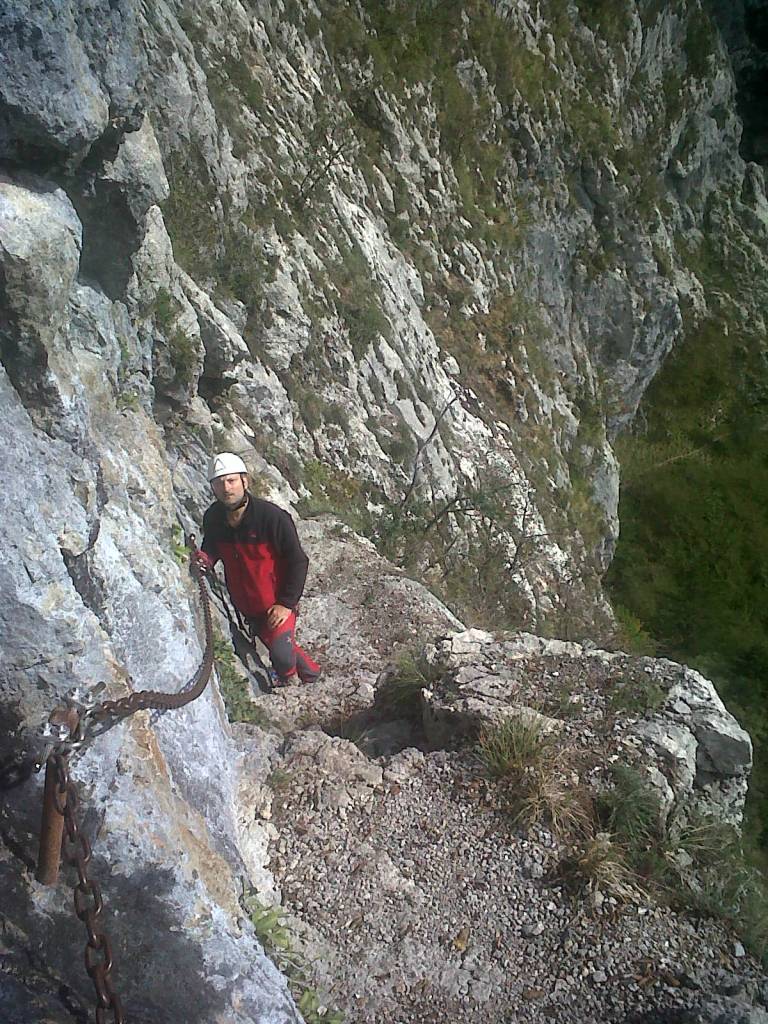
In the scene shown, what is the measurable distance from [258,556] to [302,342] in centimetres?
464

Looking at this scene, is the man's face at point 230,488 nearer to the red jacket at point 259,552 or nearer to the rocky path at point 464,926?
the red jacket at point 259,552

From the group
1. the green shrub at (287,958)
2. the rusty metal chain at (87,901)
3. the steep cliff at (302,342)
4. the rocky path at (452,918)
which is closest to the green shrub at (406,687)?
the steep cliff at (302,342)

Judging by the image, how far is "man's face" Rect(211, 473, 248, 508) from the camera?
5043mm

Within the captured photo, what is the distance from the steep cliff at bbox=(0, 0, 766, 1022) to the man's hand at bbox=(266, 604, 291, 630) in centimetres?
56

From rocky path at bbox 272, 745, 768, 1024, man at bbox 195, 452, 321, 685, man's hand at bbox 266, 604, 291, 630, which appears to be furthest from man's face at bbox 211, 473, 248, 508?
rocky path at bbox 272, 745, 768, 1024

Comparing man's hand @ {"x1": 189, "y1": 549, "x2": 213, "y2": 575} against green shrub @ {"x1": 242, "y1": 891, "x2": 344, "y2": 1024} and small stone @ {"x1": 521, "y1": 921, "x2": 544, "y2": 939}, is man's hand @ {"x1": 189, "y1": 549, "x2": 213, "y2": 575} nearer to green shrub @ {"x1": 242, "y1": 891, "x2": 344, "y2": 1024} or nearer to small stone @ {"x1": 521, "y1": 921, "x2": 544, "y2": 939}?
green shrub @ {"x1": 242, "y1": 891, "x2": 344, "y2": 1024}

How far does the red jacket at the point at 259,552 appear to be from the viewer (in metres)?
5.26

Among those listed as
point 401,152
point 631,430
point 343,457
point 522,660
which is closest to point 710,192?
point 631,430

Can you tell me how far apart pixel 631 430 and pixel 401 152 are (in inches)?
415

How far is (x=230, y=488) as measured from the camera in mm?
5059

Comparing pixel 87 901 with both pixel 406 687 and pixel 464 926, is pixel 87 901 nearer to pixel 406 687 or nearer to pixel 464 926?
pixel 464 926

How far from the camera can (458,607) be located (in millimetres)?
8398

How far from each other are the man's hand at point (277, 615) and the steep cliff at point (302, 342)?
561 millimetres

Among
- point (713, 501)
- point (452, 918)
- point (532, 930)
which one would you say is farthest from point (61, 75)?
point (713, 501)
